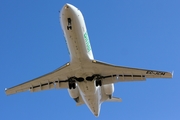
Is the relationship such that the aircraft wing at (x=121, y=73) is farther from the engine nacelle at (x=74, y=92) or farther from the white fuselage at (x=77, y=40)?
the engine nacelle at (x=74, y=92)

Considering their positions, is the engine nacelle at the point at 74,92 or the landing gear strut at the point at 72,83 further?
the engine nacelle at the point at 74,92

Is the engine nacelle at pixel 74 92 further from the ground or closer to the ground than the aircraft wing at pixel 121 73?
closer to the ground

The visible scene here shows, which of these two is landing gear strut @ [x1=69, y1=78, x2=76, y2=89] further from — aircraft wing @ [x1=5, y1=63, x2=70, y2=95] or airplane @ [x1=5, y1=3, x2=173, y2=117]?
aircraft wing @ [x1=5, y1=63, x2=70, y2=95]

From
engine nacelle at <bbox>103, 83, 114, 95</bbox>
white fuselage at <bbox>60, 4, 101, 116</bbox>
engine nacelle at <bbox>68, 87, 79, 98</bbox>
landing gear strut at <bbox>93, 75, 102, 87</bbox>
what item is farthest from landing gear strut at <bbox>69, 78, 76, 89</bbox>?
engine nacelle at <bbox>103, 83, 114, 95</bbox>

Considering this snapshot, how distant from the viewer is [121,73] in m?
29.4

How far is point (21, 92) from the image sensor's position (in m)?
30.9

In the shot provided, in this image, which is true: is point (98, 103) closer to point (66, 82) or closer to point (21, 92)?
point (66, 82)

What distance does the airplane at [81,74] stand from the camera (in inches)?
975

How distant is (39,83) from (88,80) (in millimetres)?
5547

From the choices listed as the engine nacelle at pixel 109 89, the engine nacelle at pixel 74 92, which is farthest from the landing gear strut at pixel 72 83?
the engine nacelle at pixel 109 89

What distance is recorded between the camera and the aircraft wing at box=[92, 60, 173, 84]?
27688mm

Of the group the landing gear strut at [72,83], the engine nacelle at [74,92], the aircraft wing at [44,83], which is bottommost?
the engine nacelle at [74,92]

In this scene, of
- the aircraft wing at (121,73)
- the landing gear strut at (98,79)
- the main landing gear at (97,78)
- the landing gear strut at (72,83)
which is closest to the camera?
the aircraft wing at (121,73)

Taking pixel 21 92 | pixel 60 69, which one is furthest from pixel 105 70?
pixel 21 92
